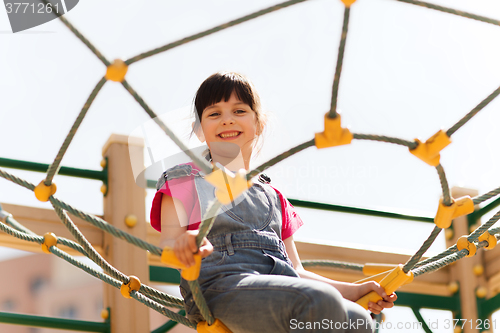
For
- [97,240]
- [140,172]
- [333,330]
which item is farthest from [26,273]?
[333,330]

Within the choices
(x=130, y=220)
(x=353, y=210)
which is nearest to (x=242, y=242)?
(x=130, y=220)

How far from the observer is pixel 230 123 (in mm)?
1189

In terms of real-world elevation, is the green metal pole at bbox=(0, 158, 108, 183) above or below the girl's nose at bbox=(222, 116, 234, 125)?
above

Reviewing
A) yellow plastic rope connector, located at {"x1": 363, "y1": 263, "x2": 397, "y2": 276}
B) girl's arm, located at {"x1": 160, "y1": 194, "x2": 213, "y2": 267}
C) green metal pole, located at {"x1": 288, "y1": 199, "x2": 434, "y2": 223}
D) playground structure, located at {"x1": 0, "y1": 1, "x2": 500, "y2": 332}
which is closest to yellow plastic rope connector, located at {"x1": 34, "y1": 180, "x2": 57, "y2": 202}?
playground structure, located at {"x1": 0, "y1": 1, "x2": 500, "y2": 332}

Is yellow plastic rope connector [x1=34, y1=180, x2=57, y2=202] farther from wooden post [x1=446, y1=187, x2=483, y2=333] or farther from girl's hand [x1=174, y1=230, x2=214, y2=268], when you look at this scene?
wooden post [x1=446, y1=187, x2=483, y2=333]

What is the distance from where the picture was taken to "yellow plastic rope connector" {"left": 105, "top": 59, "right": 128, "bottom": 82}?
2.93ft

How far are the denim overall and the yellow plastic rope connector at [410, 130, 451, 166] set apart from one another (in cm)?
23

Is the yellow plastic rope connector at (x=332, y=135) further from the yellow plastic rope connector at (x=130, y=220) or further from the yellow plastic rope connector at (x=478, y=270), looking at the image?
the yellow plastic rope connector at (x=478, y=270)

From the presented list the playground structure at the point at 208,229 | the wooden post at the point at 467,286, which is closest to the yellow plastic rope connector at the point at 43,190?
the playground structure at the point at 208,229

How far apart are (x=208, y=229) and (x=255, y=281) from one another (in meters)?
0.16

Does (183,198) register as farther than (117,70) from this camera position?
Yes

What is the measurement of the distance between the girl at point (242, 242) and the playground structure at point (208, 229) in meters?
0.05

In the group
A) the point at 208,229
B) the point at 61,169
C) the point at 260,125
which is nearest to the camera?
the point at 208,229

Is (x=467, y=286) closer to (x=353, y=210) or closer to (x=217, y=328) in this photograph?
(x=353, y=210)
